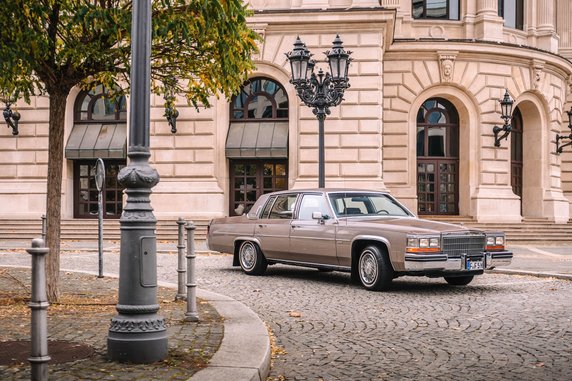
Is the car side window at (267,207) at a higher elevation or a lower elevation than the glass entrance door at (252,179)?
lower

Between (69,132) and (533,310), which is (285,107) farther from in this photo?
(533,310)

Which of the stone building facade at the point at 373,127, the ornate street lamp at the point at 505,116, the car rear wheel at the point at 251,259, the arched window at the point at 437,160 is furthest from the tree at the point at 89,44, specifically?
the arched window at the point at 437,160

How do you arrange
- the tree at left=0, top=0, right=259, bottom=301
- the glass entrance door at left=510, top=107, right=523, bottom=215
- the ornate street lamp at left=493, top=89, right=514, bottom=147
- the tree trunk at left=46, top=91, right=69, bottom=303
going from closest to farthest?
1. the tree at left=0, top=0, right=259, bottom=301
2. the tree trunk at left=46, top=91, right=69, bottom=303
3. the ornate street lamp at left=493, top=89, right=514, bottom=147
4. the glass entrance door at left=510, top=107, right=523, bottom=215

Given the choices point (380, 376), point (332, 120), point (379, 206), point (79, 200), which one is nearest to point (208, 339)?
point (380, 376)

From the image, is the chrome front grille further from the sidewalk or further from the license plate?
the sidewalk

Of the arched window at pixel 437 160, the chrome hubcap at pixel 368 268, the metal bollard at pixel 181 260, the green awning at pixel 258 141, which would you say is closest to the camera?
the metal bollard at pixel 181 260

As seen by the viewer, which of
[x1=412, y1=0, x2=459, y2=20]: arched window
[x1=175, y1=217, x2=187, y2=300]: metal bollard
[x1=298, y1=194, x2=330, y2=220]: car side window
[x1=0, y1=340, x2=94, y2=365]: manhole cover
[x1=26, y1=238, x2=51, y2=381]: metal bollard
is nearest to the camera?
[x1=26, y1=238, x2=51, y2=381]: metal bollard

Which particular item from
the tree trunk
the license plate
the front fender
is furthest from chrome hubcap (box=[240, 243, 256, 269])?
the tree trunk

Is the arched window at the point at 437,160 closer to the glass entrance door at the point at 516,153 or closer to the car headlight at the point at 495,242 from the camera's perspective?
the glass entrance door at the point at 516,153

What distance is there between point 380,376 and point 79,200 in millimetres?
24076

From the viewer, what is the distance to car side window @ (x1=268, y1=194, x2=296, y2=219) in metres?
13.5

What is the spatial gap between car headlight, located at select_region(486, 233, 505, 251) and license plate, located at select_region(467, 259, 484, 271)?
0.38 m

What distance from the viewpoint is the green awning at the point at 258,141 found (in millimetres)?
26906

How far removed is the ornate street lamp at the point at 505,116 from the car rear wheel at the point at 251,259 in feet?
57.2
